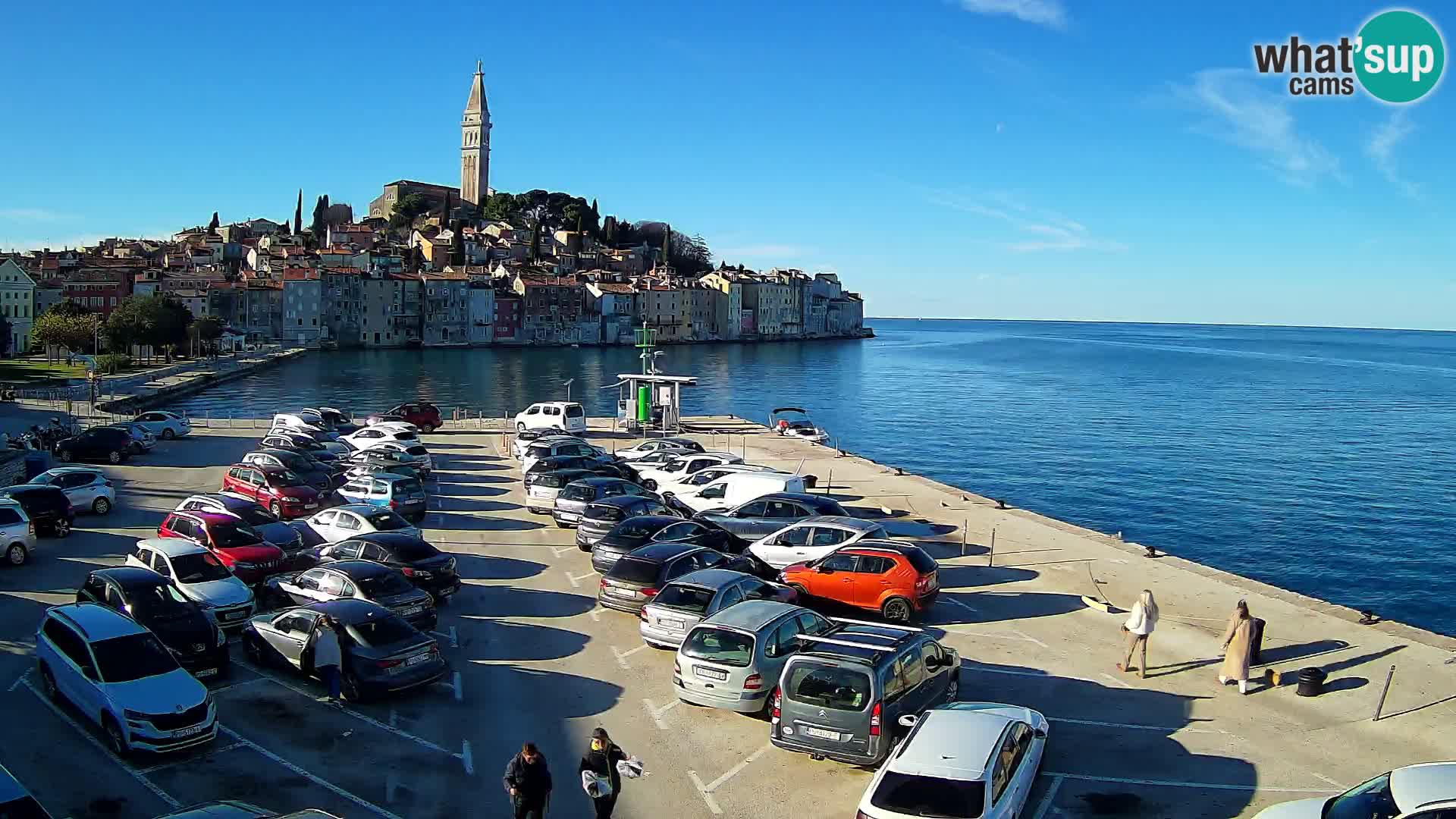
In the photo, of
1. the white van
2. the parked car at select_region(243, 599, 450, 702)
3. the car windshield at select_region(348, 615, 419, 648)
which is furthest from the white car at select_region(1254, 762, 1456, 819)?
the white van

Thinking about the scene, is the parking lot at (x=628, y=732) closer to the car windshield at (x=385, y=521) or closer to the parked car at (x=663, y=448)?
the car windshield at (x=385, y=521)

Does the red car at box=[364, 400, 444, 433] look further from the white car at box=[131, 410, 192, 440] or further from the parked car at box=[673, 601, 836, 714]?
the parked car at box=[673, 601, 836, 714]

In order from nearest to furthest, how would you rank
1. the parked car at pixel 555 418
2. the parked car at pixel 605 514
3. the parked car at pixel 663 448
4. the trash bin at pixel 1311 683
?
1. the trash bin at pixel 1311 683
2. the parked car at pixel 605 514
3. the parked car at pixel 663 448
4. the parked car at pixel 555 418

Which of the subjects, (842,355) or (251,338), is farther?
(842,355)

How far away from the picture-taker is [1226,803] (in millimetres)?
10078

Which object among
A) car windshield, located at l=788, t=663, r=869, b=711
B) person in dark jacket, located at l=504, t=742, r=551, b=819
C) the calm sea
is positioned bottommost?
the calm sea

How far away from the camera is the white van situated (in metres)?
24.5

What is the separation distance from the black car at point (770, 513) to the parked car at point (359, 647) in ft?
30.7

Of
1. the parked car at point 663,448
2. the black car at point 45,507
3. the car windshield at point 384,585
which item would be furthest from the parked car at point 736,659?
the parked car at point 663,448

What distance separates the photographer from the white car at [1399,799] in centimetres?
767

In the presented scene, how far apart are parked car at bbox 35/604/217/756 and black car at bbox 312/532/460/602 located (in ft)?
15.9

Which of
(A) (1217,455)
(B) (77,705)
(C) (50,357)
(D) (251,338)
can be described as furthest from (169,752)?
(D) (251,338)

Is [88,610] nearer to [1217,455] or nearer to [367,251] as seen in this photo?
[1217,455]

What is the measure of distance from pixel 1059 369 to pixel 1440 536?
10778 centimetres
